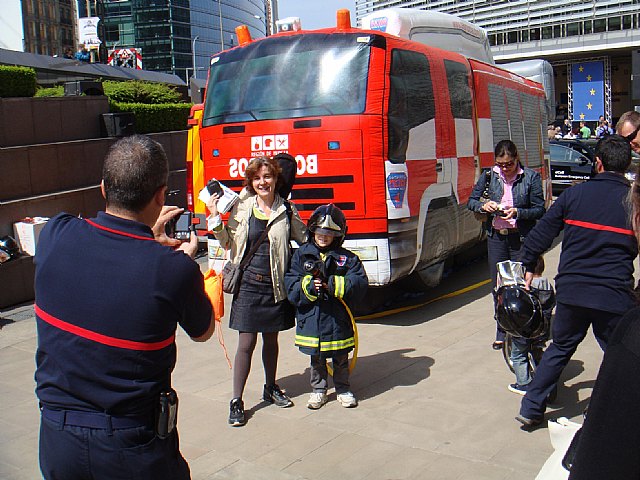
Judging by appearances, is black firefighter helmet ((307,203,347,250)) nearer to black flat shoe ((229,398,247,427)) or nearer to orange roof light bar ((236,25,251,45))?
black flat shoe ((229,398,247,427))

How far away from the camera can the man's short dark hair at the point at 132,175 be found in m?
2.56

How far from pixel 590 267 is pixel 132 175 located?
3.04 metres

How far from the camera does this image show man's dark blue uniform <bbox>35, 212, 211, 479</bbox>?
8.08ft

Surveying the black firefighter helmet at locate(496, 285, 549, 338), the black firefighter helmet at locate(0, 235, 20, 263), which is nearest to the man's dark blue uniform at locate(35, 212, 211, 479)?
the black firefighter helmet at locate(496, 285, 549, 338)

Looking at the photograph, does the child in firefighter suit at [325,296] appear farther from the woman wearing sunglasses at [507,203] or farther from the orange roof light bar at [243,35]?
the orange roof light bar at [243,35]

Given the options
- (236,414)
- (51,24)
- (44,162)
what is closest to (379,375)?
(236,414)

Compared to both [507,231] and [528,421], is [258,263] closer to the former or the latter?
[528,421]

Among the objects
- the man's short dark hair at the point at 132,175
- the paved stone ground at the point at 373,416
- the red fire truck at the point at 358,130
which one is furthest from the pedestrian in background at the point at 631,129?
the man's short dark hair at the point at 132,175

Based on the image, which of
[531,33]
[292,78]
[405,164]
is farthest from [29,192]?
[531,33]

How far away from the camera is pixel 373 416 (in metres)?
5.33

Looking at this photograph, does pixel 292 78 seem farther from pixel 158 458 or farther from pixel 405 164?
pixel 158 458

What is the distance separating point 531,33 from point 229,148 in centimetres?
5019

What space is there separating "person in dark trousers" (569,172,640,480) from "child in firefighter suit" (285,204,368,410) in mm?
3682

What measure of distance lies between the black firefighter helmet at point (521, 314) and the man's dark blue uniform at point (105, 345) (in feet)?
10.6
